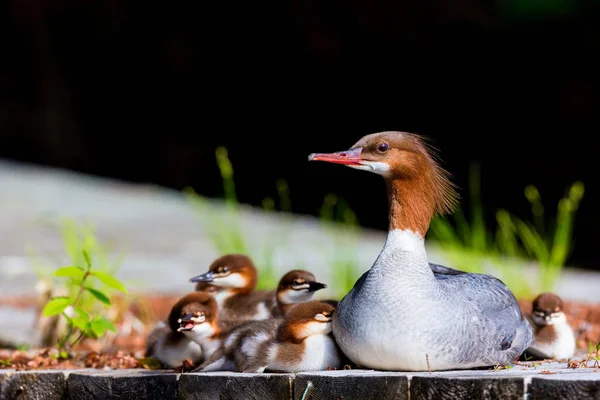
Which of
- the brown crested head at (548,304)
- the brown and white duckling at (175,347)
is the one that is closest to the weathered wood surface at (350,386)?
the brown and white duckling at (175,347)

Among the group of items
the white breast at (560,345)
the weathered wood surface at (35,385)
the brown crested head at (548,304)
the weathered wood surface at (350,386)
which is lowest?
the weathered wood surface at (35,385)

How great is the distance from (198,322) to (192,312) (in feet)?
0.16

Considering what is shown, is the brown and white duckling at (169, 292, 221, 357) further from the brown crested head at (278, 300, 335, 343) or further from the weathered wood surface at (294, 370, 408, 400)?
the weathered wood surface at (294, 370, 408, 400)

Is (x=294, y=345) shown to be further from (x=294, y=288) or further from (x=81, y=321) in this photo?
(x=81, y=321)

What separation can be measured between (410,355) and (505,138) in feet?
31.0

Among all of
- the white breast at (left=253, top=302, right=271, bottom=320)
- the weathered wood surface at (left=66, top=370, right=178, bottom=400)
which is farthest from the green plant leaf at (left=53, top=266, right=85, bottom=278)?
the white breast at (left=253, top=302, right=271, bottom=320)

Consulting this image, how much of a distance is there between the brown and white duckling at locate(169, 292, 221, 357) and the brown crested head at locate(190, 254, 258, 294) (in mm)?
528

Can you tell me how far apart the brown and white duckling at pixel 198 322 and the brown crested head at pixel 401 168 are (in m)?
0.94

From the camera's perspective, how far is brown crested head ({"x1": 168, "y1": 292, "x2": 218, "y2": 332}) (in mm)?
4641

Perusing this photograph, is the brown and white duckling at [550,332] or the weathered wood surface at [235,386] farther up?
the brown and white duckling at [550,332]

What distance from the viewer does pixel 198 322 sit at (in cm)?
466

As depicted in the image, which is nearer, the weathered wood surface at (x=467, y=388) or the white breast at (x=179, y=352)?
the weathered wood surface at (x=467, y=388)

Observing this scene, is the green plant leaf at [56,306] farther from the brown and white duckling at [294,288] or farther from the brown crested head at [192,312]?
the brown and white duckling at [294,288]

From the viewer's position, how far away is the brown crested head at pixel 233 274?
543 cm
